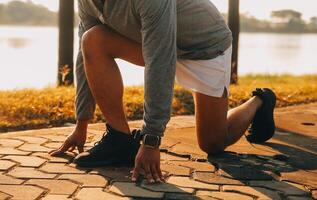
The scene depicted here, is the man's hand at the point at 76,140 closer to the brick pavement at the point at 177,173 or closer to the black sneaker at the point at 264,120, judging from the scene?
the brick pavement at the point at 177,173

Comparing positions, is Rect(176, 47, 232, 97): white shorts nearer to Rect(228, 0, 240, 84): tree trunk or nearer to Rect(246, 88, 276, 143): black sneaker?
Rect(246, 88, 276, 143): black sneaker

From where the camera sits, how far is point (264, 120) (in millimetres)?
3451

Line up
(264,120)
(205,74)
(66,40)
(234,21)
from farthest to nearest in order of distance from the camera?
(234,21), (66,40), (264,120), (205,74)

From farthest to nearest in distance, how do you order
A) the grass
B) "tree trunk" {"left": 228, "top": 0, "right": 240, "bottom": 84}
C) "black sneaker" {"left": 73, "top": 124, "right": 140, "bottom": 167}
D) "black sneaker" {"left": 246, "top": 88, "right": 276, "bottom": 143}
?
"tree trunk" {"left": 228, "top": 0, "right": 240, "bottom": 84}, the grass, "black sneaker" {"left": 246, "top": 88, "right": 276, "bottom": 143}, "black sneaker" {"left": 73, "top": 124, "right": 140, "bottom": 167}

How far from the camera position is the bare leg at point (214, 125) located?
318 cm

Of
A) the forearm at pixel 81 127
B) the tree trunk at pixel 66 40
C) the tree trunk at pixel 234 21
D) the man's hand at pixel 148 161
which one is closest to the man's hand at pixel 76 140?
the forearm at pixel 81 127

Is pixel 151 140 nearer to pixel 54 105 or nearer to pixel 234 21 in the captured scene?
pixel 54 105

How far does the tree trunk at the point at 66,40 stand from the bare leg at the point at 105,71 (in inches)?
146

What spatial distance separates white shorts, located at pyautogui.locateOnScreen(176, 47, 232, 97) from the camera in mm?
3100

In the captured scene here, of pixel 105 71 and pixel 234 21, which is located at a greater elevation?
pixel 234 21

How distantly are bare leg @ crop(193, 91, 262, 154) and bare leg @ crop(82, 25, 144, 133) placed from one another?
0.56 metres

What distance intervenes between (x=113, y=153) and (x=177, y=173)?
0.36 m

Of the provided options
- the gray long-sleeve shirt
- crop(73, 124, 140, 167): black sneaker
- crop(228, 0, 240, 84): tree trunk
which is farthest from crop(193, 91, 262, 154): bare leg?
crop(228, 0, 240, 84): tree trunk

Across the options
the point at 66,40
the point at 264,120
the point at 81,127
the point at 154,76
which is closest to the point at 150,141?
the point at 154,76
